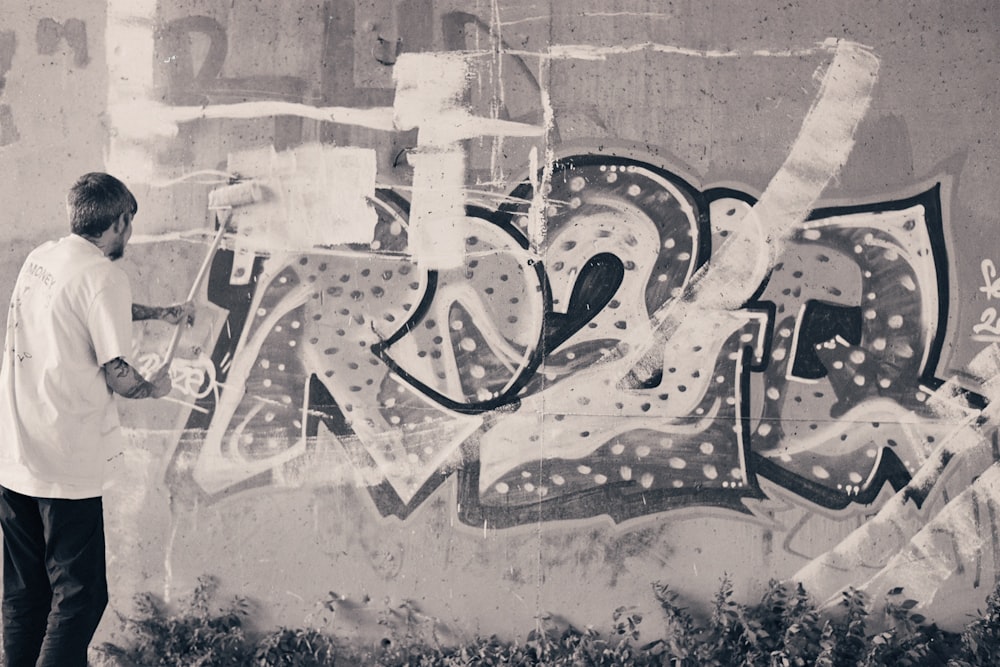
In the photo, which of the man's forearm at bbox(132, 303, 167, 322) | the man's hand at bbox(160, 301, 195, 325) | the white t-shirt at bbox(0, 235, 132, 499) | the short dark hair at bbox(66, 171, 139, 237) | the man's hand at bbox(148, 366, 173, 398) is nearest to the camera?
the white t-shirt at bbox(0, 235, 132, 499)

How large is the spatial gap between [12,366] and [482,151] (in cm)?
213

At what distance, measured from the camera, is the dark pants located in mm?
3162

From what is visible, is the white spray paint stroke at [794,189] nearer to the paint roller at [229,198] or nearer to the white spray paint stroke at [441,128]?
the white spray paint stroke at [441,128]

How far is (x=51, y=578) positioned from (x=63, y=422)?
0.55 meters

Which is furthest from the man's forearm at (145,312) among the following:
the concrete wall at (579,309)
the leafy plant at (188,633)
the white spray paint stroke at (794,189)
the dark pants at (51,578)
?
the white spray paint stroke at (794,189)

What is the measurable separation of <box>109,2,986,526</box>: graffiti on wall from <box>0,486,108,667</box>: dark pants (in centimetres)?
106

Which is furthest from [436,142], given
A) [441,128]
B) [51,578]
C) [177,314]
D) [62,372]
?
[51,578]

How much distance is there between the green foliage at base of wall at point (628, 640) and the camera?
4035mm

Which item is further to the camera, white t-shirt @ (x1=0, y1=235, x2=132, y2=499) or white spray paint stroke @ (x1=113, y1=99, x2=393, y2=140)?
white spray paint stroke @ (x1=113, y1=99, x2=393, y2=140)

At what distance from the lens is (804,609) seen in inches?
162

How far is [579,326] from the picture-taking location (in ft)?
13.9

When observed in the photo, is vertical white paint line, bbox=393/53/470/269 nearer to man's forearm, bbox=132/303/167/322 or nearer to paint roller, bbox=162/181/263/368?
paint roller, bbox=162/181/263/368

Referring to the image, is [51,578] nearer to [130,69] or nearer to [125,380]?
[125,380]

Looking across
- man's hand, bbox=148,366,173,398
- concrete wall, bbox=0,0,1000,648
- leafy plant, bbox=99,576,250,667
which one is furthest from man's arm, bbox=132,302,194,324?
leafy plant, bbox=99,576,250,667
